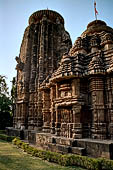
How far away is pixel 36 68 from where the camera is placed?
736 inches

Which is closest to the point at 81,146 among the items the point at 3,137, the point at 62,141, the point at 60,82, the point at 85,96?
→ the point at 62,141

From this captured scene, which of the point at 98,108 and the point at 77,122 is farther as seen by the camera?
the point at 77,122

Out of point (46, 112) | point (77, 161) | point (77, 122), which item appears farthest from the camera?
point (46, 112)

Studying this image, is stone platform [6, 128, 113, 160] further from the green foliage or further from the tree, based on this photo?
the tree

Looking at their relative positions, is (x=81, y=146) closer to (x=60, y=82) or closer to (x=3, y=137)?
(x=60, y=82)

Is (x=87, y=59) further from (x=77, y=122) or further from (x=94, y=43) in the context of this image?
(x=77, y=122)

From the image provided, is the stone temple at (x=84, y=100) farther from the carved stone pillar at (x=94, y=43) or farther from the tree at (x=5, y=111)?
the tree at (x=5, y=111)

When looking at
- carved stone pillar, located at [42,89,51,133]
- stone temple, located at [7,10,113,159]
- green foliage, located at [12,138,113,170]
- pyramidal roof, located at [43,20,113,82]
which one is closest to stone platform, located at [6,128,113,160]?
stone temple, located at [7,10,113,159]

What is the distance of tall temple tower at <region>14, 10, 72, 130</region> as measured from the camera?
17016mm

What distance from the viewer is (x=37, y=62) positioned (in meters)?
18.9

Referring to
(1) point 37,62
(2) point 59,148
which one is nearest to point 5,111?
(1) point 37,62

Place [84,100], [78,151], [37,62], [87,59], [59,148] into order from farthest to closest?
[37,62], [87,59], [84,100], [59,148], [78,151]

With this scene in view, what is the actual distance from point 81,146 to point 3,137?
10.7 m

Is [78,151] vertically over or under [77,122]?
under
